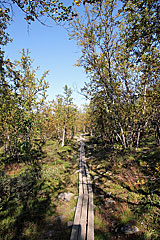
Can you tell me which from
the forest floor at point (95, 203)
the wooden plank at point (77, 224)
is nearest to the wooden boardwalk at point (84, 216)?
the wooden plank at point (77, 224)

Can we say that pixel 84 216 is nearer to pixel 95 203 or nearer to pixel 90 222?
pixel 90 222

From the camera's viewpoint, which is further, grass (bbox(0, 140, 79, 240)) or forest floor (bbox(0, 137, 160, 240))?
grass (bbox(0, 140, 79, 240))

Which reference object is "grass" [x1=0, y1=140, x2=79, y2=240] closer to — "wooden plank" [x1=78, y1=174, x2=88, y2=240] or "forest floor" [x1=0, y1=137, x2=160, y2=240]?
"forest floor" [x1=0, y1=137, x2=160, y2=240]

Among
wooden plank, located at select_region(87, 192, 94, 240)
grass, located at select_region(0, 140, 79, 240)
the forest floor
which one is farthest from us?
grass, located at select_region(0, 140, 79, 240)

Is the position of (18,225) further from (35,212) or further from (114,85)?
(114,85)

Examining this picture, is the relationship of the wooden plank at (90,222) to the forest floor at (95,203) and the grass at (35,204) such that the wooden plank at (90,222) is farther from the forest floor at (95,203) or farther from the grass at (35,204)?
the grass at (35,204)

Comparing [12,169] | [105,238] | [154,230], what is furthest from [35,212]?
[12,169]

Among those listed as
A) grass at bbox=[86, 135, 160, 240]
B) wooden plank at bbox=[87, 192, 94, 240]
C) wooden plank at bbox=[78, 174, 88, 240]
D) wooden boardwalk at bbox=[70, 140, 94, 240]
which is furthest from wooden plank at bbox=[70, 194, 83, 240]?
grass at bbox=[86, 135, 160, 240]

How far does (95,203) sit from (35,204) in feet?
10.7

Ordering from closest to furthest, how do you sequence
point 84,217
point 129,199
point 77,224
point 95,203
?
point 77,224 → point 84,217 → point 129,199 → point 95,203

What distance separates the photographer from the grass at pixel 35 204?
488 cm

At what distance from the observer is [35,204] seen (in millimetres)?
6566

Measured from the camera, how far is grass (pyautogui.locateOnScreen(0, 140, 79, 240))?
192 inches

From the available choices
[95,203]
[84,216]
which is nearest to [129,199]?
[95,203]
